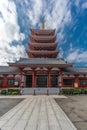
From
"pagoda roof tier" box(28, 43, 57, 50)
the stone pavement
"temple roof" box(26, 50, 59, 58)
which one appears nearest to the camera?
the stone pavement

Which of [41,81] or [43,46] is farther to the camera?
[43,46]

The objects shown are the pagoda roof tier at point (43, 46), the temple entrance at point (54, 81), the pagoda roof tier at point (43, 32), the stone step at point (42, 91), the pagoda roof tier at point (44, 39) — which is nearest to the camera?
the stone step at point (42, 91)

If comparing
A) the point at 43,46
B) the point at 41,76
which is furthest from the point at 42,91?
the point at 43,46

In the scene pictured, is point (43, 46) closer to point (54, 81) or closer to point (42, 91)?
point (54, 81)

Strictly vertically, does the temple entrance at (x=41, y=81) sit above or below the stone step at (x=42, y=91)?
above

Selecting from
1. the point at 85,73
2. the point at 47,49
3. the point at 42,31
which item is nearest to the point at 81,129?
the point at 85,73

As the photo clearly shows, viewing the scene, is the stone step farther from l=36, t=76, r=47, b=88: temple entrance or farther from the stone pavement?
the stone pavement

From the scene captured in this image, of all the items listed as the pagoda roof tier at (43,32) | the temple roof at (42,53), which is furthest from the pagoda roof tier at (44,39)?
the temple roof at (42,53)

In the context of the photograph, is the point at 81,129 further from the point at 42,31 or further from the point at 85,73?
the point at 42,31

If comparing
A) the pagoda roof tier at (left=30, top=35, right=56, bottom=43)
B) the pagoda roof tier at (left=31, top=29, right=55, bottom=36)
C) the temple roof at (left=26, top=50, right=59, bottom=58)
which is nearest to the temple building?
the temple roof at (left=26, top=50, right=59, bottom=58)

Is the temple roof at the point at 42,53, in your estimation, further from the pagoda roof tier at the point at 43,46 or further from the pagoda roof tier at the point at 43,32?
the pagoda roof tier at the point at 43,32

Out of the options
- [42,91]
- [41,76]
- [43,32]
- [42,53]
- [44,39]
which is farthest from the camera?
[43,32]

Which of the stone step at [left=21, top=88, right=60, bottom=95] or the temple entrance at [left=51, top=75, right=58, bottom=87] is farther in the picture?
the temple entrance at [left=51, top=75, right=58, bottom=87]

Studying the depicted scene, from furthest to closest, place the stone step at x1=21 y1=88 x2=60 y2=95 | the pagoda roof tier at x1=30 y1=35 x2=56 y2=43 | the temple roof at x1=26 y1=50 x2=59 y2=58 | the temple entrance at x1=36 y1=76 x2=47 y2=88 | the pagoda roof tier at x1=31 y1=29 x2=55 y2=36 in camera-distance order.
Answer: the pagoda roof tier at x1=31 y1=29 x2=55 y2=36 → the pagoda roof tier at x1=30 y1=35 x2=56 y2=43 → the temple roof at x1=26 y1=50 x2=59 y2=58 → the temple entrance at x1=36 y1=76 x2=47 y2=88 → the stone step at x1=21 y1=88 x2=60 y2=95
